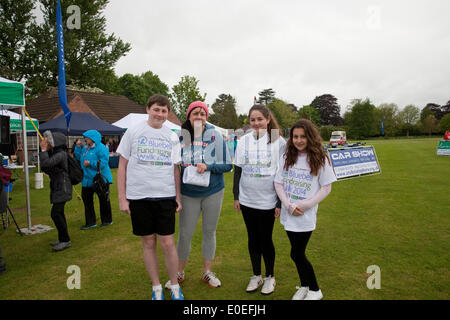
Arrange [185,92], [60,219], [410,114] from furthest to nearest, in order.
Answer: [410,114]
[185,92]
[60,219]

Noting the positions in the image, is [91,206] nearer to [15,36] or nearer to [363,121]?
[15,36]

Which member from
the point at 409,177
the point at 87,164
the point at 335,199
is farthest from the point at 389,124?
the point at 87,164

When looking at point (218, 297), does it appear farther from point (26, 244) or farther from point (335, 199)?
point (335, 199)

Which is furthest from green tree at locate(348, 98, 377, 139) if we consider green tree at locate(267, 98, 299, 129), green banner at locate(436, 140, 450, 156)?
green banner at locate(436, 140, 450, 156)

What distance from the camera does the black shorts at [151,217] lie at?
8.75 feet

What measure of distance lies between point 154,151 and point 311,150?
1.60 meters

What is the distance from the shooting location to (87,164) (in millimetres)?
5582

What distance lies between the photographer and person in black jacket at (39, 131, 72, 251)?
445 cm

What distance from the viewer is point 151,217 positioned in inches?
107

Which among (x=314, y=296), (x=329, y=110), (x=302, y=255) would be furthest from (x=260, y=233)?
(x=329, y=110)

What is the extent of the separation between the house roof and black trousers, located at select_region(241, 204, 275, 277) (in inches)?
721
